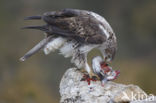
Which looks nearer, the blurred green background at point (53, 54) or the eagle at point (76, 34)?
the eagle at point (76, 34)

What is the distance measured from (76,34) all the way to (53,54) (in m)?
6.13

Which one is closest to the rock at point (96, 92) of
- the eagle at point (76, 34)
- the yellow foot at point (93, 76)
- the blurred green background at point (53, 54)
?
the yellow foot at point (93, 76)

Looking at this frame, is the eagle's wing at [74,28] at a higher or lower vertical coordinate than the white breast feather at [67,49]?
higher

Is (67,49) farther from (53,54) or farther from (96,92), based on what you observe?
(53,54)

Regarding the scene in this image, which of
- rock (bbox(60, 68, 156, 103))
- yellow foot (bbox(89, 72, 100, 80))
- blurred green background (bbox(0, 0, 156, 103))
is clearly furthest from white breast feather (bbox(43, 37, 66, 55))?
blurred green background (bbox(0, 0, 156, 103))

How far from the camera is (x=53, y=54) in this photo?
1448 centimetres

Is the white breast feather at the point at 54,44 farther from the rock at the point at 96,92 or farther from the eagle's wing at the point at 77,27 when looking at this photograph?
the rock at the point at 96,92

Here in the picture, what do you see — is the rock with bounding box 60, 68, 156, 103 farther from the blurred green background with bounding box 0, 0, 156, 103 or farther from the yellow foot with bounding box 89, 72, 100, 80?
the blurred green background with bounding box 0, 0, 156, 103

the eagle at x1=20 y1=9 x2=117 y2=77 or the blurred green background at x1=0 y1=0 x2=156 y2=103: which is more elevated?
the blurred green background at x1=0 y1=0 x2=156 y2=103

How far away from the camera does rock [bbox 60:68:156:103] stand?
7367mm

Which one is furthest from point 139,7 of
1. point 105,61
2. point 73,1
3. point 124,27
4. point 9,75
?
point 105,61

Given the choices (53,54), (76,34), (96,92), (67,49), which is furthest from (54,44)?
(53,54)

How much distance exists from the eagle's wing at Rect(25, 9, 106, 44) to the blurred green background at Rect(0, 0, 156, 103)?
5.33 metres

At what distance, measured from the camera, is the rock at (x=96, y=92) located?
24.2 ft
